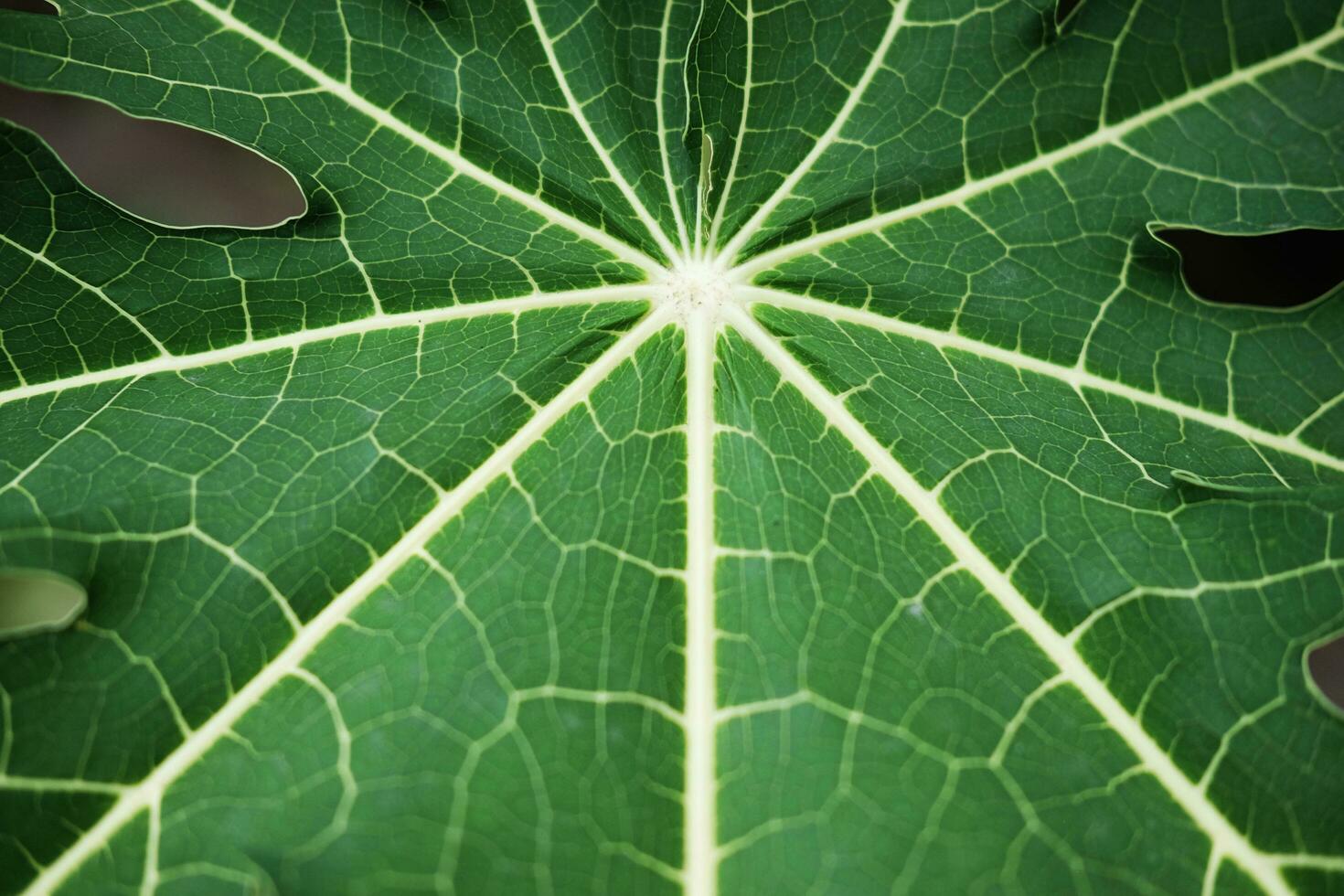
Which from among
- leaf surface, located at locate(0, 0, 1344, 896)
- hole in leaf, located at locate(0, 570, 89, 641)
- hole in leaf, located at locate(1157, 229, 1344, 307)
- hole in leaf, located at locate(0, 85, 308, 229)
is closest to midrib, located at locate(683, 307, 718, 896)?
leaf surface, located at locate(0, 0, 1344, 896)

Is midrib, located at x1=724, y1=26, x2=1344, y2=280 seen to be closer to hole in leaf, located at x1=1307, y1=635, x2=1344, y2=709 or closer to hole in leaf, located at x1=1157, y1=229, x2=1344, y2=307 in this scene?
hole in leaf, located at x1=1157, y1=229, x2=1344, y2=307

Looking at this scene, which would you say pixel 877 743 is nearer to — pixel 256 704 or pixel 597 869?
pixel 597 869

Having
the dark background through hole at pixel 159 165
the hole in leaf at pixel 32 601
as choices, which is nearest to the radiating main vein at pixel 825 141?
the dark background through hole at pixel 159 165

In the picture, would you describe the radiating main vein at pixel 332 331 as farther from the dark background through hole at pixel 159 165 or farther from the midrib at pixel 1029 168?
the dark background through hole at pixel 159 165

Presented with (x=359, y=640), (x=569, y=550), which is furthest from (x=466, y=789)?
(x=569, y=550)

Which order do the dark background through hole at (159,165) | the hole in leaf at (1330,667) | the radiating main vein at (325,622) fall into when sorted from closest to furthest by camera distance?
the radiating main vein at (325,622), the hole in leaf at (1330,667), the dark background through hole at (159,165)

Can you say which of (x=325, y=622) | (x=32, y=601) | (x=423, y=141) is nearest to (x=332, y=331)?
(x=423, y=141)
